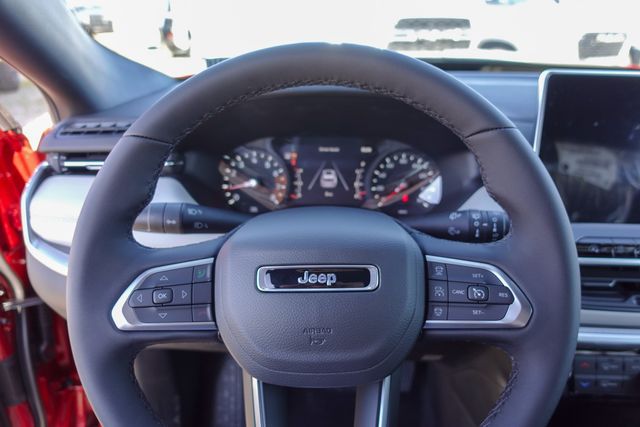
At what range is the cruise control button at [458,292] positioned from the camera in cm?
101

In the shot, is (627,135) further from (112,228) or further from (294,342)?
(112,228)

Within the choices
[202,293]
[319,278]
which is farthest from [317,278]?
[202,293]

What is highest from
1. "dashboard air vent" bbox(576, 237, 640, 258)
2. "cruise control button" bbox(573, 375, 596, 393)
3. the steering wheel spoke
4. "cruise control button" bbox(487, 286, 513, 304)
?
"cruise control button" bbox(487, 286, 513, 304)

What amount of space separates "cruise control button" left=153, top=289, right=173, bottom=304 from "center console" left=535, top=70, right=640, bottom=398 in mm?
965

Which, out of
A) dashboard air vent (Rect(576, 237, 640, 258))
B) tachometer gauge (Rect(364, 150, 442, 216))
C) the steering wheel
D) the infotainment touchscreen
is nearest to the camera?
the steering wheel

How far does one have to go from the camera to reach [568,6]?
6.50 ft

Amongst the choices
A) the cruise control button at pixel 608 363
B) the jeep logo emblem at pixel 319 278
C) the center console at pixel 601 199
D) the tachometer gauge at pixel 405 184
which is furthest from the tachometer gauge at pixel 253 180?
the cruise control button at pixel 608 363

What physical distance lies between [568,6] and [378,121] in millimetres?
781

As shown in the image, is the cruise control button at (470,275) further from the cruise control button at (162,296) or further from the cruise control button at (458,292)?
the cruise control button at (162,296)

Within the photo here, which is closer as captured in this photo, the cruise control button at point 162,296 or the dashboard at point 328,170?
the cruise control button at point 162,296

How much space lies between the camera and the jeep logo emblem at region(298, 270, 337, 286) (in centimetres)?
101

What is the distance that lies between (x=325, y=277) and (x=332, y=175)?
2.75ft

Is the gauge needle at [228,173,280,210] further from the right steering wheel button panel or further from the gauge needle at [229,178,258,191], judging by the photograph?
the right steering wheel button panel

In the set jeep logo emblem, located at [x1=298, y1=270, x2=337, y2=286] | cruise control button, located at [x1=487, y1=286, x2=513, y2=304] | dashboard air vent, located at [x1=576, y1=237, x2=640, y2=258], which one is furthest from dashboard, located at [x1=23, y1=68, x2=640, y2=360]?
jeep logo emblem, located at [x1=298, y1=270, x2=337, y2=286]
